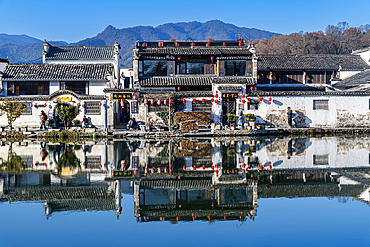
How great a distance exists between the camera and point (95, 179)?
12344 mm

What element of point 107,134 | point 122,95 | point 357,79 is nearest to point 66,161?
point 107,134

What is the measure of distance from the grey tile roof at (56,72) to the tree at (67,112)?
3366 mm

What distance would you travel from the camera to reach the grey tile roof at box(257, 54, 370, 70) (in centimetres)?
3478

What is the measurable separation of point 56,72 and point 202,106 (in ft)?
42.5

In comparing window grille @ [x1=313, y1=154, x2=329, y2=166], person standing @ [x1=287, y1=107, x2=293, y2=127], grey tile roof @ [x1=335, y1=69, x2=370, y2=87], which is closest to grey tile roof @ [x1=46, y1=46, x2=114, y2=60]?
person standing @ [x1=287, y1=107, x2=293, y2=127]

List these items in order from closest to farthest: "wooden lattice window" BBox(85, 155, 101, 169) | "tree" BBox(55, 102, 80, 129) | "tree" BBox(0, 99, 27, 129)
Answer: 1. "wooden lattice window" BBox(85, 155, 101, 169)
2. "tree" BBox(0, 99, 27, 129)
3. "tree" BBox(55, 102, 80, 129)

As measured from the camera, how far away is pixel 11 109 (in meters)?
26.3

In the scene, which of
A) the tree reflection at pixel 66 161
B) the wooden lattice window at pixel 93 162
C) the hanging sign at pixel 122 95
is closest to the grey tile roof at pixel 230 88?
the hanging sign at pixel 122 95

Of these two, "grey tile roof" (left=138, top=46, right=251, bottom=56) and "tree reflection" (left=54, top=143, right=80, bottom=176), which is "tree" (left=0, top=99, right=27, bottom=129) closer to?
"tree reflection" (left=54, top=143, right=80, bottom=176)

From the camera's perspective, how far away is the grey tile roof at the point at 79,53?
37125 mm

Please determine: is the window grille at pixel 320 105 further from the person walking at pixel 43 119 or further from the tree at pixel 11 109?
the tree at pixel 11 109

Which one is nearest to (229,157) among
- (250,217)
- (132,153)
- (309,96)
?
(132,153)

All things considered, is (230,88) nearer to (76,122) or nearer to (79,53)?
(76,122)

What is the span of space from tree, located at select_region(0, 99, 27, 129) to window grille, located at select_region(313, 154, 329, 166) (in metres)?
21.0
